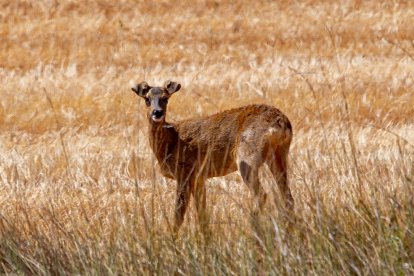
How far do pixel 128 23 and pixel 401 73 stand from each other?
816 centimetres

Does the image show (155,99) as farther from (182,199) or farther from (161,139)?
(182,199)

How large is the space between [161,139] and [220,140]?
49cm

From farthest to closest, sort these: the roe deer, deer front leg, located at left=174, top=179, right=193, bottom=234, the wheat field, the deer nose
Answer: the deer nose < the roe deer < deer front leg, located at left=174, top=179, right=193, bottom=234 < the wheat field

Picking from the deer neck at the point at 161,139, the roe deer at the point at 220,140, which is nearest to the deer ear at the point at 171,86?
the roe deer at the point at 220,140

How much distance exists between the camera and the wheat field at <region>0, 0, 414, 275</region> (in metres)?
5.85

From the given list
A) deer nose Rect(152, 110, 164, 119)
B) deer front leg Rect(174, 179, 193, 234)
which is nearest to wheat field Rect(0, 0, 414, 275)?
deer front leg Rect(174, 179, 193, 234)

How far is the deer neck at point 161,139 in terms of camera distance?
991cm

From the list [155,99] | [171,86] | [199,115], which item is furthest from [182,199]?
[199,115]

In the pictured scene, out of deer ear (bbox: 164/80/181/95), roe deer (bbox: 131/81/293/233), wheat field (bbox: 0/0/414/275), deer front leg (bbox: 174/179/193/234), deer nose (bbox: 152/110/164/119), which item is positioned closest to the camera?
wheat field (bbox: 0/0/414/275)

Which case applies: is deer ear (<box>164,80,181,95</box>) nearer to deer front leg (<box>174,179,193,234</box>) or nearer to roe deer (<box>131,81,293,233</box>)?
roe deer (<box>131,81,293,233</box>)

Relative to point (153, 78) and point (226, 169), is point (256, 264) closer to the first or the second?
point (226, 169)

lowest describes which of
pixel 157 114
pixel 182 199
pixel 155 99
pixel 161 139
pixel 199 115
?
pixel 199 115

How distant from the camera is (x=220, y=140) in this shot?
9.86 meters

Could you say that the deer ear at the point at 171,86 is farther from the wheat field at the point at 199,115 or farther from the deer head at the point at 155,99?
the wheat field at the point at 199,115
